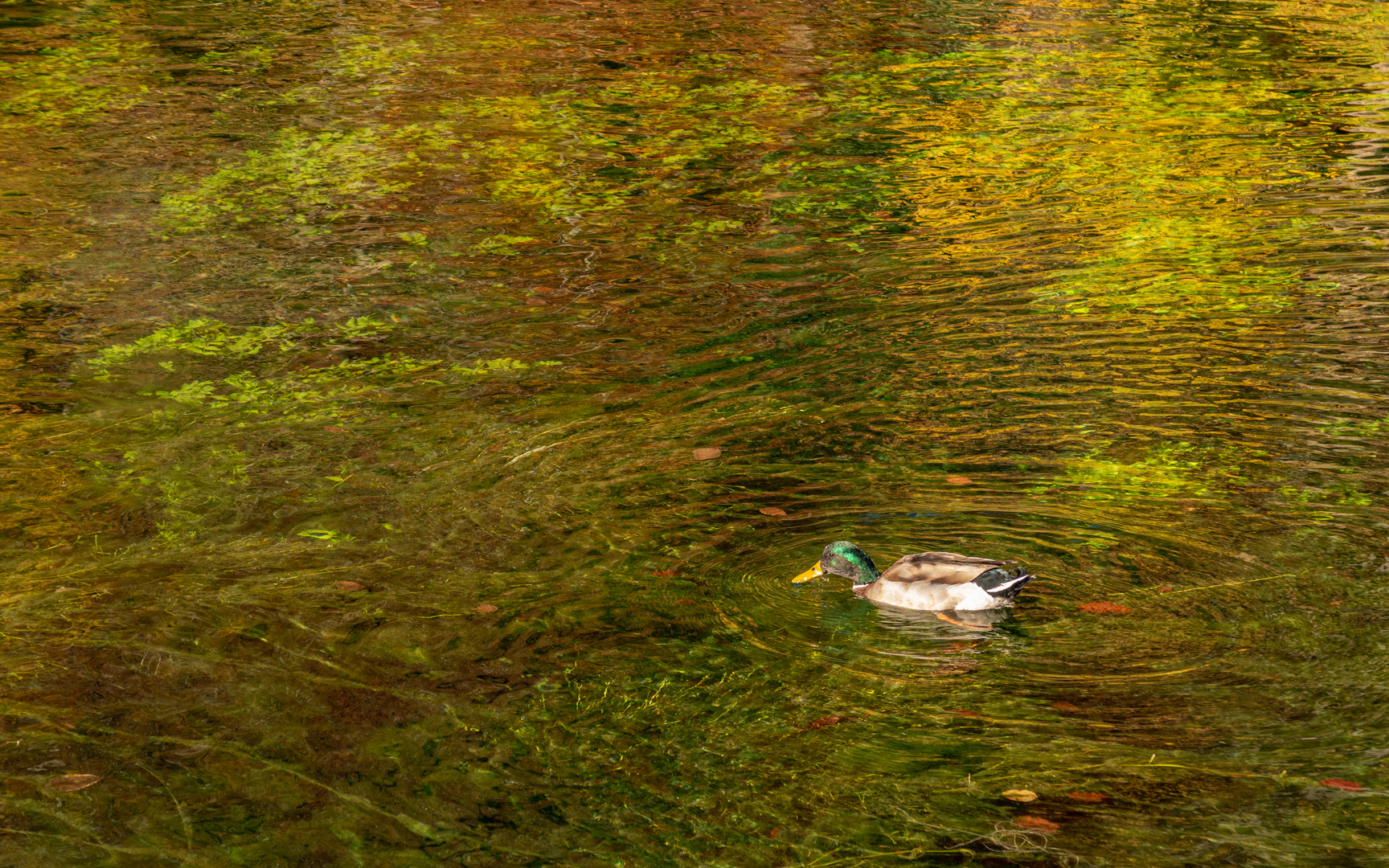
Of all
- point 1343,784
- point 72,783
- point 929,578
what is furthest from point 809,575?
point 72,783

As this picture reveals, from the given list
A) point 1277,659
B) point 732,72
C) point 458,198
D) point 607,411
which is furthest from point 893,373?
point 732,72

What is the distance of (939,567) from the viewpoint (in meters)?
5.66

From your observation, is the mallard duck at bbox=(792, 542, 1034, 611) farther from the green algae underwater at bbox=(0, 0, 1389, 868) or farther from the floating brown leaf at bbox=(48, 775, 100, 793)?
the floating brown leaf at bbox=(48, 775, 100, 793)

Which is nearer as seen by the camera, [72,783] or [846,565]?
[72,783]

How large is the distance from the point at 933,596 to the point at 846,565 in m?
0.42

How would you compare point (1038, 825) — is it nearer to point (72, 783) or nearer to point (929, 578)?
point (929, 578)

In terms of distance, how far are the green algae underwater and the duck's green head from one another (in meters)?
0.15

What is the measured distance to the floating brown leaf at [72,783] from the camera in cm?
486

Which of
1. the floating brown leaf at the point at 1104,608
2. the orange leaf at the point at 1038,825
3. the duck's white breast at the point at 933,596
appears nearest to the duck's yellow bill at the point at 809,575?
the duck's white breast at the point at 933,596

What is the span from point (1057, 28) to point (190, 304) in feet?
49.3

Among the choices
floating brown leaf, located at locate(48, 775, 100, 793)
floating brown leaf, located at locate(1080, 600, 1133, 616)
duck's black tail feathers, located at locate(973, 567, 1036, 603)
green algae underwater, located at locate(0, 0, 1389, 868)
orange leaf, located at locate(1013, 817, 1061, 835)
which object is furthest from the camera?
floating brown leaf, located at locate(1080, 600, 1133, 616)

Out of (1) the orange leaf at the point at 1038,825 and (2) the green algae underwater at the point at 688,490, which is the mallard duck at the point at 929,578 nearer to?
(2) the green algae underwater at the point at 688,490

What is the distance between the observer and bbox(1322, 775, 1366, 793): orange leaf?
15.2 feet

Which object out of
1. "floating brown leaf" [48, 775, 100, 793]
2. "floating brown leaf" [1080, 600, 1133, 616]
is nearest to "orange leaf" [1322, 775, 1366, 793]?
"floating brown leaf" [1080, 600, 1133, 616]
